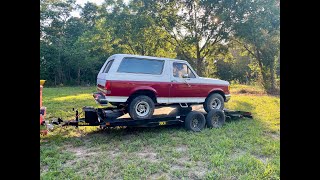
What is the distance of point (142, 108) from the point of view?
4.64 metres

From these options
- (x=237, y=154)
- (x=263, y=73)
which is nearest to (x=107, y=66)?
(x=237, y=154)

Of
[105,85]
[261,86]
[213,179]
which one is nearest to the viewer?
[213,179]

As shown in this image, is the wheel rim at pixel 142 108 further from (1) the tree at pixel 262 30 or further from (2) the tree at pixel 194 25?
(2) the tree at pixel 194 25

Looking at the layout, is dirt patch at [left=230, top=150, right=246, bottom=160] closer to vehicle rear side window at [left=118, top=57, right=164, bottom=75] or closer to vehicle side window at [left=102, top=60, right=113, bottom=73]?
vehicle rear side window at [left=118, top=57, right=164, bottom=75]

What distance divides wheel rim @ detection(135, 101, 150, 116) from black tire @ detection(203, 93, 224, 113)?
166 centimetres

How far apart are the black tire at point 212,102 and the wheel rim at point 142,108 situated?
1.66 meters

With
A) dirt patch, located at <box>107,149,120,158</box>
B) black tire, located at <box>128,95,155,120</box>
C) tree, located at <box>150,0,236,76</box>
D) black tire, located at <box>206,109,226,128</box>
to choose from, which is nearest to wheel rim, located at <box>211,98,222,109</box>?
black tire, located at <box>206,109,226,128</box>

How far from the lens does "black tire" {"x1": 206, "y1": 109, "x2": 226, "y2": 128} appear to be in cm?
520

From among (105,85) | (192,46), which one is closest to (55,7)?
(192,46)

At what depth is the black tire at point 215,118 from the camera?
17.1ft
